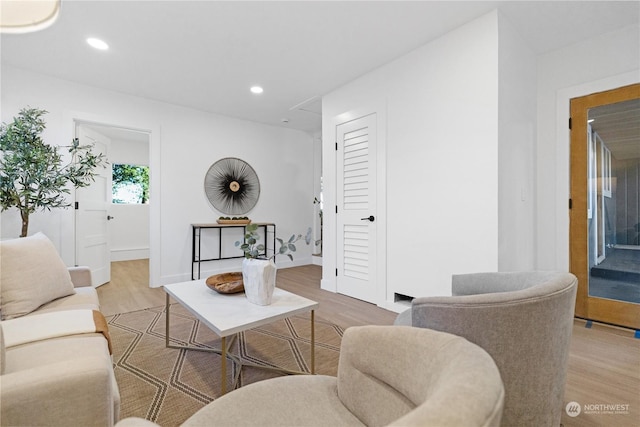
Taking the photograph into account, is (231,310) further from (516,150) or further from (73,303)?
(516,150)

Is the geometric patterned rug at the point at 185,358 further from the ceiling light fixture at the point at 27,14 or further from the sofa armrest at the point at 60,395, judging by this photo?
the ceiling light fixture at the point at 27,14

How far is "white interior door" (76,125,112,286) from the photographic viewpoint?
3.55 meters

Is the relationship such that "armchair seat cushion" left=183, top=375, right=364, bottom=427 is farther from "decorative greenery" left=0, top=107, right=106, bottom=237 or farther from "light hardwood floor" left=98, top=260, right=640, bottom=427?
"decorative greenery" left=0, top=107, right=106, bottom=237

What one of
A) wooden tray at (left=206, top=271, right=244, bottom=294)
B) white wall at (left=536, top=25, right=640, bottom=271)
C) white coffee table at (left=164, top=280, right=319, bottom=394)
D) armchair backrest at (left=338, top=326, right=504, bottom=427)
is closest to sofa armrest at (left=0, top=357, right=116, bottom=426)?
white coffee table at (left=164, top=280, right=319, bottom=394)

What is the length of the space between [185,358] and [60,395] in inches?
52.6

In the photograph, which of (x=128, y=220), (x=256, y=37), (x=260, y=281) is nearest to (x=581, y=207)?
(x=260, y=281)

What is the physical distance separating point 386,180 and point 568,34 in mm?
1917

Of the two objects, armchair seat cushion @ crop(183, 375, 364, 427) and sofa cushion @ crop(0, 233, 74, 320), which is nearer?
armchair seat cushion @ crop(183, 375, 364, 427)

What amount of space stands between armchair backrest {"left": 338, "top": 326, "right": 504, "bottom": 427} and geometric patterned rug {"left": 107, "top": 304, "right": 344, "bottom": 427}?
3.41 ft

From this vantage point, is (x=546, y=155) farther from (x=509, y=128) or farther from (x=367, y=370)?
(x=367, y=370)

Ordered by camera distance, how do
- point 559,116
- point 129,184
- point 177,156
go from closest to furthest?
1. point 559,116
2. point 177,156
3. point 129,184

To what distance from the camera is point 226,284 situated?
6.40ft

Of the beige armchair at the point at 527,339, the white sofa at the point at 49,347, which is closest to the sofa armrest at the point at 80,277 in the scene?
the white sofa at the point at 49,347

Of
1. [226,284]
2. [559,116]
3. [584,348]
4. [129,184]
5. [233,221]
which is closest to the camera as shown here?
[226,284]
